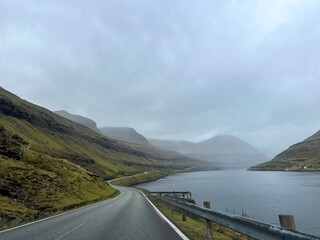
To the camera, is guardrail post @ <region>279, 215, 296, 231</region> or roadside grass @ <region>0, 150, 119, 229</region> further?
roadside grass @ <region>0, 150, 119, 229</region>

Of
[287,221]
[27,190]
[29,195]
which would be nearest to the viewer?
[287,221]

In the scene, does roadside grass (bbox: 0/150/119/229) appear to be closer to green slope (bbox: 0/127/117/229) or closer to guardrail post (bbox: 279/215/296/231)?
green slope (bbox: 0/127/117/229)

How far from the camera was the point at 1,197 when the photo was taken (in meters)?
19.0

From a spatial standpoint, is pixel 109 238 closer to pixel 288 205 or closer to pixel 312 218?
pixel 312 218

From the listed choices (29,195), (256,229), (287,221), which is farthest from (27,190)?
(287,221)

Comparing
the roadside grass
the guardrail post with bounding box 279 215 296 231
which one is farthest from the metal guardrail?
the roadside grass

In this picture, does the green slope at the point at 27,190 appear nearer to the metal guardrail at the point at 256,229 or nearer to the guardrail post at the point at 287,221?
the metal guardrail at the point at 256,229

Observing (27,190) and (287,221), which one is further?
(27,190)

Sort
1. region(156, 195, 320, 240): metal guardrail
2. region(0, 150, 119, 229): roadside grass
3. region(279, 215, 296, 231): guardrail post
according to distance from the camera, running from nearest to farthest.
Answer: region(156, 195, 320, 240): metal guardrail < region(279, 215, 296, 231): guardrail post < region(0, 150, 119, 229): roadside grass

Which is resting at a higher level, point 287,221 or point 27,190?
point 27,190

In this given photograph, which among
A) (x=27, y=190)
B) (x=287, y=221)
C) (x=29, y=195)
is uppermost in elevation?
(x=27, y=190)

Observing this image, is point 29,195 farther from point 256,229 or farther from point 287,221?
point 287,221

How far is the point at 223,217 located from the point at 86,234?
5655 mm

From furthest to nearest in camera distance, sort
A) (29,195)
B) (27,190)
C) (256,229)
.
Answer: (27,190)
(29,195)
(256,229)
